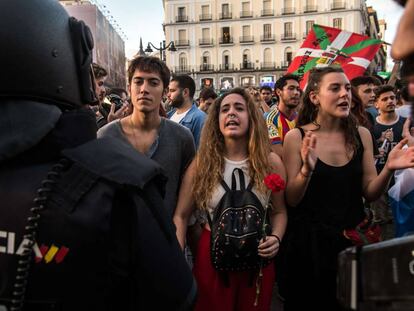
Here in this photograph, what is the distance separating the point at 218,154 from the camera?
2.91 meters

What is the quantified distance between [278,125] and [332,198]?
2.31 meters

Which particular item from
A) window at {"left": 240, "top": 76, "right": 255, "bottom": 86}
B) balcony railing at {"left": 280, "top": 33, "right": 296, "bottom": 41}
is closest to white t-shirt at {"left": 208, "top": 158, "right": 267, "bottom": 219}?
window at {"left": 240, "top": 76, "right": 255, "bottom": 86}

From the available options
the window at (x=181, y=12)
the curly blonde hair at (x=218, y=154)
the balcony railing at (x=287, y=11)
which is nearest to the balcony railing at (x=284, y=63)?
the balcony railing at (x=287, y=11)

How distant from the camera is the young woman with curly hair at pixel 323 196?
269 centimetres

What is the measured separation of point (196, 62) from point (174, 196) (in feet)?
190

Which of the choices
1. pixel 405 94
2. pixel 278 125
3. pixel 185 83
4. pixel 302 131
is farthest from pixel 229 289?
pixel 185 83

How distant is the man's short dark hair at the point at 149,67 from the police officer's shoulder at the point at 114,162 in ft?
7.78

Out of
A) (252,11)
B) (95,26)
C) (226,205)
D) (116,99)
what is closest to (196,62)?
(252,11)

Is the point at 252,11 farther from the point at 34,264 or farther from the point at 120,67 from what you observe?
the point at 34,264

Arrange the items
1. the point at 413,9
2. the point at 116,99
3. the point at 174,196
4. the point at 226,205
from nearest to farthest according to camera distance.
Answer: the point at 413,9, the point at 226,205, the point at 174,196, the point at 116,99

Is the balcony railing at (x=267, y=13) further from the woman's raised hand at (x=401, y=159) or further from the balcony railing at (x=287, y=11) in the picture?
the woman's raised hand at (x=401, y=159)

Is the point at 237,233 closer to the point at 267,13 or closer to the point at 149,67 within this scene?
the point at 149,67

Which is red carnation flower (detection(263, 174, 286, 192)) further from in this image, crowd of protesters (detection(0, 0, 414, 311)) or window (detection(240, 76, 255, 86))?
window (detection(240, 76, 255, 86))

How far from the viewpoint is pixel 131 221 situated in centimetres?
117
